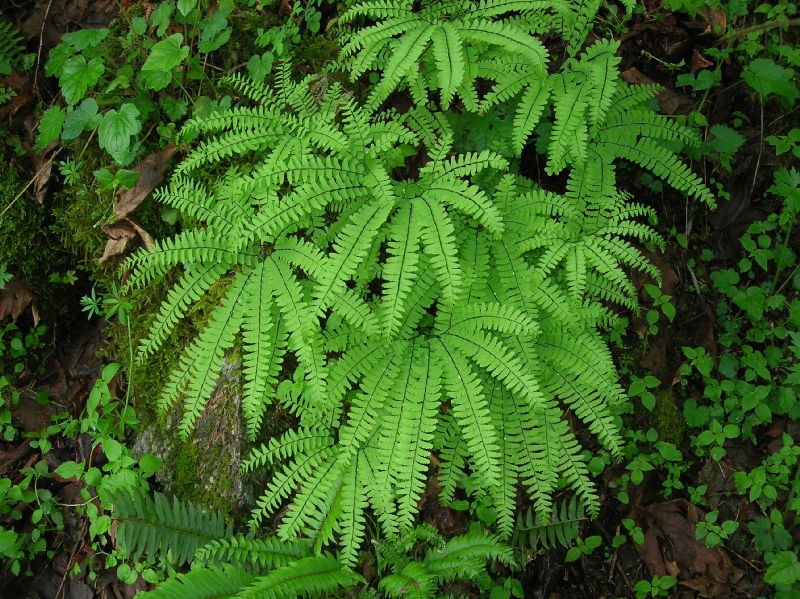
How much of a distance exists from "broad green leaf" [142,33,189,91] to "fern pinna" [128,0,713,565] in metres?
0.41

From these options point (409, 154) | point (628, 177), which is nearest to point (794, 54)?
point (628, 177)

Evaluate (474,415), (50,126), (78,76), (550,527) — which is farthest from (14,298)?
(550,527)

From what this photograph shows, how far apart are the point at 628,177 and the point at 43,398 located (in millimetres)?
4748

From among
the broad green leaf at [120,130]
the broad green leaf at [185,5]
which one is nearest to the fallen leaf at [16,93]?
the broad green leaf at [120,130]

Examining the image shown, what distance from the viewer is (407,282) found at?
3.24 meters

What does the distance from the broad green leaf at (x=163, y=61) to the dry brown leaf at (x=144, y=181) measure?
0.42 meters

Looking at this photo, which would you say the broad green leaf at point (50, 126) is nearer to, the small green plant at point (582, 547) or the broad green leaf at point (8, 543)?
the broad green leaf at point (8, 543)

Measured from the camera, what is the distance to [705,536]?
404 cm

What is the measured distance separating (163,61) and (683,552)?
484 centimetres

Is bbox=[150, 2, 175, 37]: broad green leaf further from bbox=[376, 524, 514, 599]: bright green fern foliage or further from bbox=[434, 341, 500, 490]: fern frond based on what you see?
bbox=[376, 524, 514, 599]: bright green fern foliage

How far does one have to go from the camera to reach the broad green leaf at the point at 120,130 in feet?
12.8

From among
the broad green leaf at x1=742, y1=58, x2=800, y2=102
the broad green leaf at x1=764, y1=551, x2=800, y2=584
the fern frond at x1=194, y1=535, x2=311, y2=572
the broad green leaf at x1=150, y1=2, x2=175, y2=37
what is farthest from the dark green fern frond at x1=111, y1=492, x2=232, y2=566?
the broad green leaf at x1=742, y1=58, x2=800, y2=102

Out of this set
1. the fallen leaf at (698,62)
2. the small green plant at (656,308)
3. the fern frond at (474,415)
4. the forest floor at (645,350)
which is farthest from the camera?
the fallen leaf at (698,62)

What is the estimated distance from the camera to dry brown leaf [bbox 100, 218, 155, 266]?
4113mm
